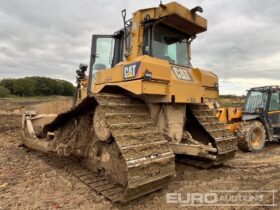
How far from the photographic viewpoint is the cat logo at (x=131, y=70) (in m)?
3.53

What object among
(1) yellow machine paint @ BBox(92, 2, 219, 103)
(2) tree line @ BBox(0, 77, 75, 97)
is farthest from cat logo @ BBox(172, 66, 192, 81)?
(2) tree line @ BBox(0, 77, 75, 97)

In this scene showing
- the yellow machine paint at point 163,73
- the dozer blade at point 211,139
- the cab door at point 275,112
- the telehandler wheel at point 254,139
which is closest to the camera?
the yellow machine paint at point 163,73

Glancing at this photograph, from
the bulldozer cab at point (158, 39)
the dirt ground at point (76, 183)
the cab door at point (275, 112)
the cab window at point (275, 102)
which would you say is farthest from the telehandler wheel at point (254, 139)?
the bulldozer cab at point (158, 39)

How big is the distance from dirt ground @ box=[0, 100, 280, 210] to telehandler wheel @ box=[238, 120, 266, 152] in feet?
5.80

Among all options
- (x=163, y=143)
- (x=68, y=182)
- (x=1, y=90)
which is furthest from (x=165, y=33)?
(x=1, y=90)

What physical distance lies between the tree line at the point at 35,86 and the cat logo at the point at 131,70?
5018 centimetres

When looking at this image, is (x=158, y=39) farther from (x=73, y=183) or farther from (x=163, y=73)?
(x=73, y=183)

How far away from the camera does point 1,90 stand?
42.1 meters

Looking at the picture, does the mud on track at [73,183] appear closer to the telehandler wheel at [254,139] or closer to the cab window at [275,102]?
the telehandler wheel at [254,139]

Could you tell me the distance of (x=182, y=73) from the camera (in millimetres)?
4082

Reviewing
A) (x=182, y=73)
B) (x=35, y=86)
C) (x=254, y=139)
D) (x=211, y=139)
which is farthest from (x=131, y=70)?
(x=35, y=86)

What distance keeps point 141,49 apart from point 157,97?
84 cm

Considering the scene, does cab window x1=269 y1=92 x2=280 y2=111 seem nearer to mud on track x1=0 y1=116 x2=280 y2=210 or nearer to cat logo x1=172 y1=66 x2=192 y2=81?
mud on track x1=0 y1=116 x2=280 y2=210

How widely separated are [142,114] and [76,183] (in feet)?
4.66
